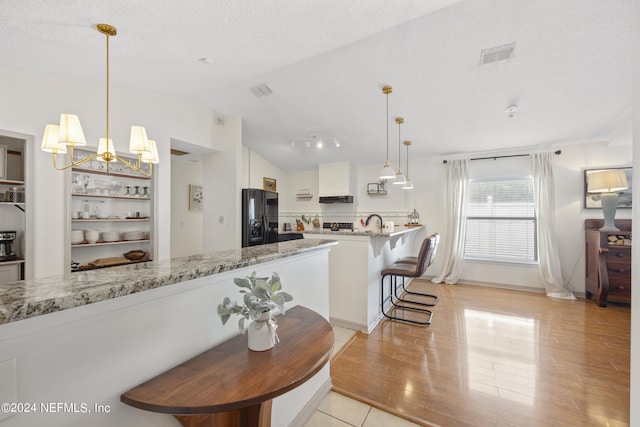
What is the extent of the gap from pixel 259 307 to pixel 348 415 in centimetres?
126

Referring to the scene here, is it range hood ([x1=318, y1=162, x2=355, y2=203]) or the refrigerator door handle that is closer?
the refrigerator door handle

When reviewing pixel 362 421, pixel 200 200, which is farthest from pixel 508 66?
pixel 200 200

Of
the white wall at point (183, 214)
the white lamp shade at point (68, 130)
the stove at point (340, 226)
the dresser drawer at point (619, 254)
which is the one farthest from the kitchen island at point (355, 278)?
the white wall at point (183, 214)

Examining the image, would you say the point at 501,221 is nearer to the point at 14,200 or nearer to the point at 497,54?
the point at 497,54

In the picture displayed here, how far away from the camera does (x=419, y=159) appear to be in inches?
202

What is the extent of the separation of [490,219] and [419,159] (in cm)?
164

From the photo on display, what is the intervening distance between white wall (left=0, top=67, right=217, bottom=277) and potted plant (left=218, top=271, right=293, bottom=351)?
109 inches

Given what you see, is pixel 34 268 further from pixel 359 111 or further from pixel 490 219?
pixel 490 219

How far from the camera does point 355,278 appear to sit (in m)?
2.96

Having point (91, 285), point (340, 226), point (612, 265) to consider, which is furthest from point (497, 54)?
point (340, 226)

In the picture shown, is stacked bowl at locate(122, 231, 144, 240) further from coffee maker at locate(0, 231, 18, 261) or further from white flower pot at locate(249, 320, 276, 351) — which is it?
white flower pot at locate(249, 320, 276, 351)

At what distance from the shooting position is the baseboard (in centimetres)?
155

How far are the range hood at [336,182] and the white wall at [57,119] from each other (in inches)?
116

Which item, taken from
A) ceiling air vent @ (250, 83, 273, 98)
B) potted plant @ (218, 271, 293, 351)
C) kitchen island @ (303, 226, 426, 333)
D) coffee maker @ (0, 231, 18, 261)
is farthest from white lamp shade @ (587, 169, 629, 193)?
coffee maker @ (0, 231, 18, 261)
